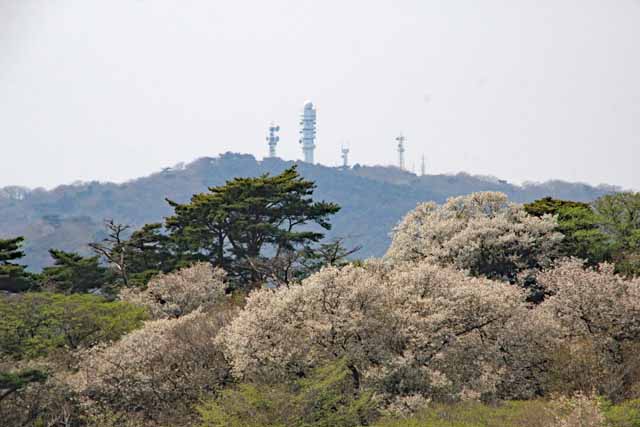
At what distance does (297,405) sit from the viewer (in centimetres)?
3212

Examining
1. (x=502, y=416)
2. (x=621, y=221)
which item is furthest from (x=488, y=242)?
(x=502, y=416)

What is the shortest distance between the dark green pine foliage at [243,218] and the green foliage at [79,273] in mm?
4636

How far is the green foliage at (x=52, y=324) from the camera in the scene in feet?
136

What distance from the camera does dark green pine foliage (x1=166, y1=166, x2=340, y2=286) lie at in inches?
2323

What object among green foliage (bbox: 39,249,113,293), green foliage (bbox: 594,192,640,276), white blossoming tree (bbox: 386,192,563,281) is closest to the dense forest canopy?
white blossoming tree (bbox: 386,192,563,281)

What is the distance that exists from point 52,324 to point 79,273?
19.0 meters

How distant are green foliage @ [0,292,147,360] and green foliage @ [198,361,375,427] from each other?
399 inches

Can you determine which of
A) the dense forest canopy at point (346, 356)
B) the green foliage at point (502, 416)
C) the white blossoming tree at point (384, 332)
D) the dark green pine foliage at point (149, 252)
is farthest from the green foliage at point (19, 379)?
the dark green pine foliage at point (149, 252)

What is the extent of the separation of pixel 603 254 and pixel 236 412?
84.9 ft

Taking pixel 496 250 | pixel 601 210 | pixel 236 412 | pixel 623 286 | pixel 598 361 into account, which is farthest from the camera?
pixel 601 210

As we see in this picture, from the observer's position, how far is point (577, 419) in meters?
29.6

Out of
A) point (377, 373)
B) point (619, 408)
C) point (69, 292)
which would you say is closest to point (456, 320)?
point (377, 373)

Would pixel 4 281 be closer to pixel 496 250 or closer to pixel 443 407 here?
pixel 496 250

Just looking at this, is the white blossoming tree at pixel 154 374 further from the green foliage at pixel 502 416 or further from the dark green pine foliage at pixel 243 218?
the dark green pine foliage at pixel 243 218
